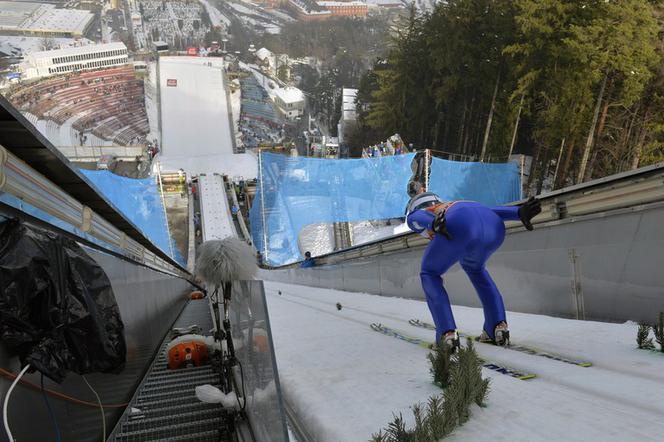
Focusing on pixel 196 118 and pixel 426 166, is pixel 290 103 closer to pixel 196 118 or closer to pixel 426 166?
pixel 196 118

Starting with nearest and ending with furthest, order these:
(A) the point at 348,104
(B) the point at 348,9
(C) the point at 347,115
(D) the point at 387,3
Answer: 1. (C) the point at 347,115
2. (A) the point at 348,104
3. (B) the point at 348,9
4. (D) the point at 387,3

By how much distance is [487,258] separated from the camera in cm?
321

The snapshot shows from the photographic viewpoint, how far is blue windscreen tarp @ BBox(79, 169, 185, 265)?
18.4 meters

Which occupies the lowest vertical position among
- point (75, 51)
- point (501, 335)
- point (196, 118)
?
point (501, 335)

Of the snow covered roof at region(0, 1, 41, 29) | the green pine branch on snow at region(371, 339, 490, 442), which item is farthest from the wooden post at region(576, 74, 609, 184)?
the snow covered roof at region(0, 1, 41, 29)

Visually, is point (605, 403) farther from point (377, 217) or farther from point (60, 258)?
point (377, 217)

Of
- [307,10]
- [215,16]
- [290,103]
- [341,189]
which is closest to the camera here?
[341,189]

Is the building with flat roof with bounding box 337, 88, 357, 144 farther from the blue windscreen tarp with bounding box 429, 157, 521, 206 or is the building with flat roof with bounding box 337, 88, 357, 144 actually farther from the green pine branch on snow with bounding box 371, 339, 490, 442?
the green pine branch on snow with bounding box 371, 339, 490, 442

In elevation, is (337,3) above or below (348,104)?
above

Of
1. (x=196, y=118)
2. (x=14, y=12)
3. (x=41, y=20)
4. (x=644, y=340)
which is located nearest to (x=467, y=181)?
(x=644, y=340)

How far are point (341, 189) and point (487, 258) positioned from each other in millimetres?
12438

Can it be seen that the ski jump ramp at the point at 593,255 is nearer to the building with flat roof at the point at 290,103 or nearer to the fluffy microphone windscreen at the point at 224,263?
the fluffy microphone windscreen at the point at 224,263

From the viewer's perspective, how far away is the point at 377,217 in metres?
15.5

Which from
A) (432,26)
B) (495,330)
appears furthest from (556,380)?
(432,26)
